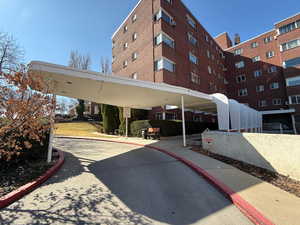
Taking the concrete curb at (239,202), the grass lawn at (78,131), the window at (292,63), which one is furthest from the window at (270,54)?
the concrete curb at (239,202)

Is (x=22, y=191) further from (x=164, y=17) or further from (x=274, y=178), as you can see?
(x=164, y=17)

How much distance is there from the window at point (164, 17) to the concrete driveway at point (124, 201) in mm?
19775

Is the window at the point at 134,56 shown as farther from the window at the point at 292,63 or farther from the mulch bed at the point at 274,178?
the window at the point at 292,63

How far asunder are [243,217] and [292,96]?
33.7 metres

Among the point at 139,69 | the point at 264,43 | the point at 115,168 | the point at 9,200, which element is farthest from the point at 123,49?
the point at 264,43

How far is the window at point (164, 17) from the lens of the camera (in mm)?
19217

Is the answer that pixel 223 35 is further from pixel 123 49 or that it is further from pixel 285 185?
pixel 285 185

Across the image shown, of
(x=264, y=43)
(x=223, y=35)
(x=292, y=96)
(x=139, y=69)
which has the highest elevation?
(x=223, y=35)

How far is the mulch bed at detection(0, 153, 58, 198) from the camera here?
440 cm

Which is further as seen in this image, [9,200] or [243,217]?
[9,200]

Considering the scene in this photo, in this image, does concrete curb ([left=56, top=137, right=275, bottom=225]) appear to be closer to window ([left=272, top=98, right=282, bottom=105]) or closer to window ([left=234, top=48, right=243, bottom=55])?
window ([left=272, top=98, right=282, bottom=105])

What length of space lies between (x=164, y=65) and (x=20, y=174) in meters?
16.5

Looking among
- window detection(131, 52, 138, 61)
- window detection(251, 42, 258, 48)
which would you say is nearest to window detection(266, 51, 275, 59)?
window detection(251, 42, 258, 48)

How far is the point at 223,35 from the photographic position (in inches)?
1663
